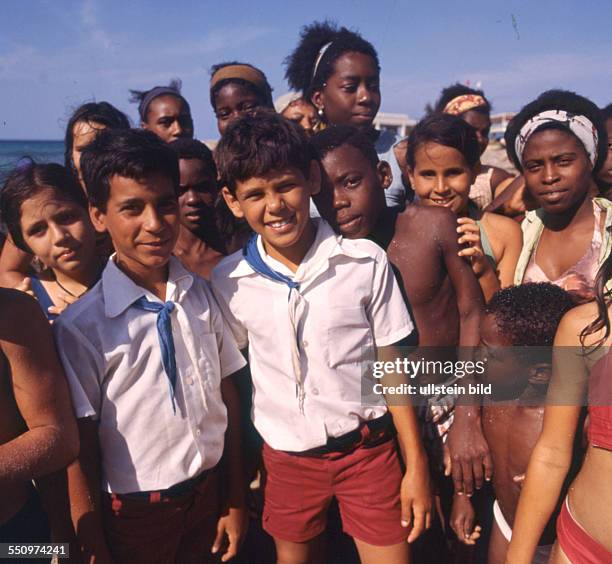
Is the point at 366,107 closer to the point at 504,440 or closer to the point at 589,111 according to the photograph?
the point at 589,111

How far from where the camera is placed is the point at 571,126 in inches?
90.4

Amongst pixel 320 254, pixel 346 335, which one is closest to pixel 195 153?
Answer: pixel 320 254

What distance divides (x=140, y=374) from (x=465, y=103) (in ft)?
11.3

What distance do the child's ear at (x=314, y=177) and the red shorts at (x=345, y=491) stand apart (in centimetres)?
99

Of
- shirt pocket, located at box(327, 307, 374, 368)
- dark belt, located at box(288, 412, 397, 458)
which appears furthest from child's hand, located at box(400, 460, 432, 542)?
shirt pocket, located at box(327, 307, 374, 368)

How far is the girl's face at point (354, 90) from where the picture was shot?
130 inches

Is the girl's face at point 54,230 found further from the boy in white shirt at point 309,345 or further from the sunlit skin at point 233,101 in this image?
the sunlit skin at point 233,101

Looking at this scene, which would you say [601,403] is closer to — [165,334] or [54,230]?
[165,334]

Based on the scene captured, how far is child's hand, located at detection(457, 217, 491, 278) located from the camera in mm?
2051

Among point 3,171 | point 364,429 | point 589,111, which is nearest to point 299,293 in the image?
point 364,429

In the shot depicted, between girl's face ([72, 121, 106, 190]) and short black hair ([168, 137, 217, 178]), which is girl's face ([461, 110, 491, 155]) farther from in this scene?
girl's face ([72, 121, 106, 190])

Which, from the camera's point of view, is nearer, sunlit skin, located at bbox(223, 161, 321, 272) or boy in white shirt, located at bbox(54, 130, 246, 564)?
boy in white shirt, located at bbox(54, 130, 246, 564)

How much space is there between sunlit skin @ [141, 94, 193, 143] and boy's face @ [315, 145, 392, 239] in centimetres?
189

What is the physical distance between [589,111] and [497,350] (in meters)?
1.31
